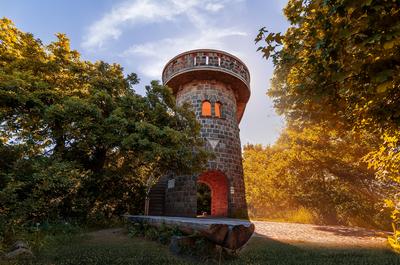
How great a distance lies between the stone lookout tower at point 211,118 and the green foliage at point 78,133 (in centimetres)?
172

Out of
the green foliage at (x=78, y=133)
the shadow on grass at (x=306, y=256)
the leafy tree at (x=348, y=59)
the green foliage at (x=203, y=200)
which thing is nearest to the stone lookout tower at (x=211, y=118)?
the green foliage at (x=78, y=133)

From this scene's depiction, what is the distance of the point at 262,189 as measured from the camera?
18.9m

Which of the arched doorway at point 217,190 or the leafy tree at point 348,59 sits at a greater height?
the leafy tree at point 348,59

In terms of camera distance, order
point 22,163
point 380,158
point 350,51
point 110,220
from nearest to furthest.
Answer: point 350,51 → point 380,158 → point 22,163 → point 110,220

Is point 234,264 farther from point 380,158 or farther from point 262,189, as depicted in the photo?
point 262,189

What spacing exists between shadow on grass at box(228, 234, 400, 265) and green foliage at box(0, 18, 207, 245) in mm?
4632

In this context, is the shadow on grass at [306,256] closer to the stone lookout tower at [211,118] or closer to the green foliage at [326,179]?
the stone lookout tower at [211,118]

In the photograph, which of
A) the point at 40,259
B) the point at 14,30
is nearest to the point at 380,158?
the point at 40,259

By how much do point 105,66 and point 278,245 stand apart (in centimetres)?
1090

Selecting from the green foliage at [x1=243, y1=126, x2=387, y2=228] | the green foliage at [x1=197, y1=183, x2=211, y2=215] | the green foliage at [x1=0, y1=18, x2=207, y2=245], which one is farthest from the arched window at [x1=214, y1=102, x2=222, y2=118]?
the green foliage at [x1=197, y1=183, x2=211, y2=215]

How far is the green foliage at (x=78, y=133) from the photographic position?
27.2 ft

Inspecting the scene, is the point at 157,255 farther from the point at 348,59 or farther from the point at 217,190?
the point at 217,190

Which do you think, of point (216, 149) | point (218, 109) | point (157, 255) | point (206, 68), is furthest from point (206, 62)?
point (157, 255)

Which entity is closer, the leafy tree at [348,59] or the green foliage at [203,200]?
the leafy tree at [348,59]
